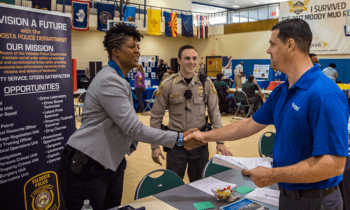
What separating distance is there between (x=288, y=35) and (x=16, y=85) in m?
2.18

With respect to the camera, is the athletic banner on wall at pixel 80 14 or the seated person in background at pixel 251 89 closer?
the seated person in background at pixel 251 89

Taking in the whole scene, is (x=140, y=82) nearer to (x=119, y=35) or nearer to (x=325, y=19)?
(x=119, y=35)

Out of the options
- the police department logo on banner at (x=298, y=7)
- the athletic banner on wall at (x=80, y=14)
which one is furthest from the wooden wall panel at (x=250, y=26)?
the athletic banner on wall at (x=80, y=14)

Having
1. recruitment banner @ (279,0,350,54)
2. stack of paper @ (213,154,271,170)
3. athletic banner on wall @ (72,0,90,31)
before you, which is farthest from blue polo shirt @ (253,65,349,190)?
athletic banner on wall @ (72,0,90,31)

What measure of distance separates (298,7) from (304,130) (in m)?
11.9

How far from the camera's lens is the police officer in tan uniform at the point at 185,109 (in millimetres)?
2629

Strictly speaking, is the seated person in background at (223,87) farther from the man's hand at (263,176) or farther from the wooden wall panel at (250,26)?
the man's hand at (263,176)

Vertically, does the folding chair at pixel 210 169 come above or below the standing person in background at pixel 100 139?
below

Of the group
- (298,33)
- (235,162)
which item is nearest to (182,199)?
(235,162)

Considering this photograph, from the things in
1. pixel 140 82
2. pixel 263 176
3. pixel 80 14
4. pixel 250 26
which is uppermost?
pixel 250 26

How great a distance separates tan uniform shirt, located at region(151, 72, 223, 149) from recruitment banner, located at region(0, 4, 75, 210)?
97 centimetres

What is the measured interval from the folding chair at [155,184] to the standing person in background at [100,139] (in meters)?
0.26

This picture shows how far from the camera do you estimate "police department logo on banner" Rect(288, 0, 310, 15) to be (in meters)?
11.2

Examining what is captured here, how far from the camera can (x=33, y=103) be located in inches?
99.0
